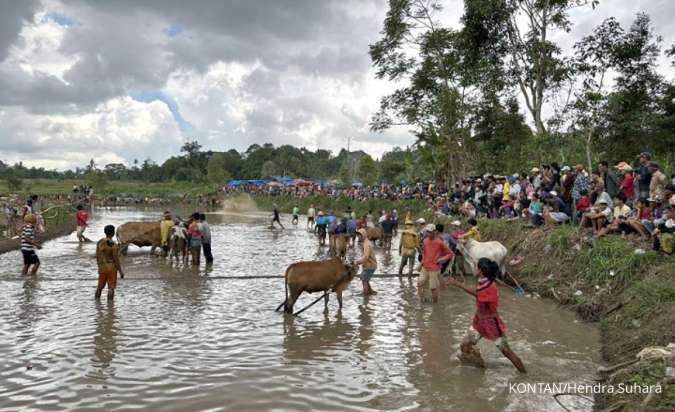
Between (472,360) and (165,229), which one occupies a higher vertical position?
(165,229)

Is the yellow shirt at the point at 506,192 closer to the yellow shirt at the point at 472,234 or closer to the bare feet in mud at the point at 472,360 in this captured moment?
the yellow shirt at the point at 472,234

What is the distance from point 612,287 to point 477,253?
344 centimetres

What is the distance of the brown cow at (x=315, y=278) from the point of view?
32.7 feet

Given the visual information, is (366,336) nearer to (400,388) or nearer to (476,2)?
(400,388)

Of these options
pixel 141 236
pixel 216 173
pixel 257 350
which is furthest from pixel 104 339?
pixel 216 173

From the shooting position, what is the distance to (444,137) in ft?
95.6

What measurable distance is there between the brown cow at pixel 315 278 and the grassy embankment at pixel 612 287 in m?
4.96

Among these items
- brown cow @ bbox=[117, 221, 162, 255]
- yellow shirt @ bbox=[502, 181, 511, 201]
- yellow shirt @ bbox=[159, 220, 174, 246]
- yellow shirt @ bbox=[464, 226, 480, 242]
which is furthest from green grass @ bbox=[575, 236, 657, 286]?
brown cow @ bbox=[117, 221, 162, 255]

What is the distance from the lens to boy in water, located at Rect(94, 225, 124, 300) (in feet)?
34.5

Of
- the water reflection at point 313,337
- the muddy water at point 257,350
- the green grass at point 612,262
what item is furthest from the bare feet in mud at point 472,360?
the green grass at point 612,262

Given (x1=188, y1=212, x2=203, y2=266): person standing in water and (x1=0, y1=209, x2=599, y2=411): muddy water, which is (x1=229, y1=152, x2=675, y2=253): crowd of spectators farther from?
(x1=188, y1=212, x2=203, y2=266): person standing in water

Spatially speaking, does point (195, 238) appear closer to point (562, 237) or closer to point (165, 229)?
point (165, 229)

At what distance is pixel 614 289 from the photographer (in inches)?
Answer: 409

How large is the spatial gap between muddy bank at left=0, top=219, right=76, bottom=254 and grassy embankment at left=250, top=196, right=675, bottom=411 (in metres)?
18.8
